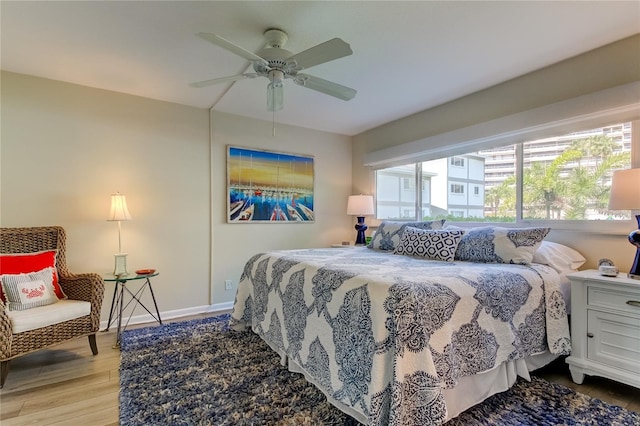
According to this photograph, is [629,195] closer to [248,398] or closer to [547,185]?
[547,185]

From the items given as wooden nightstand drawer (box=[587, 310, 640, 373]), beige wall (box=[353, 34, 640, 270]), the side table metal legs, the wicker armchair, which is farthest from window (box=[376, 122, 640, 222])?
the wicker armchair

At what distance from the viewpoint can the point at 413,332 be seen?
138 cm

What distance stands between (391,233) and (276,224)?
1614 mm

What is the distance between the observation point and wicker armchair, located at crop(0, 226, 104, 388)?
6.53ft

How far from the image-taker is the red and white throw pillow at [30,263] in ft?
7.84

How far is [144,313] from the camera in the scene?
10.9ft

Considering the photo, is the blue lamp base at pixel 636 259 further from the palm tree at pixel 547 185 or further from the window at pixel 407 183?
the window at pixel 407 183

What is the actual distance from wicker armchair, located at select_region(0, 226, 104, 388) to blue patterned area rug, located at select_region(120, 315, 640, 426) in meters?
0.38

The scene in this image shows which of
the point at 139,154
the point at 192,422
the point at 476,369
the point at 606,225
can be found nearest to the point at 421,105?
the point at 606,225

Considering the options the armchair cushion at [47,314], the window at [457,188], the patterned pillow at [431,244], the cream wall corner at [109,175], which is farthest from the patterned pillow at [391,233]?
the armchair cushion at [47,314]

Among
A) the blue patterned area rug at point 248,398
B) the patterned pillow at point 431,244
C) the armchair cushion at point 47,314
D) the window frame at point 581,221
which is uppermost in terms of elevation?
the window frame at point 581,221

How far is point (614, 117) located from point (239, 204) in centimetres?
361

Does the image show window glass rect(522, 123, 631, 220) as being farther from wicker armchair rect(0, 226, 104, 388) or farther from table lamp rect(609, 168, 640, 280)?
wicker armchair rect(0, 226, 104, 388)

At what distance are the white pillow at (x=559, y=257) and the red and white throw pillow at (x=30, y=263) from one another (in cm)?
377
